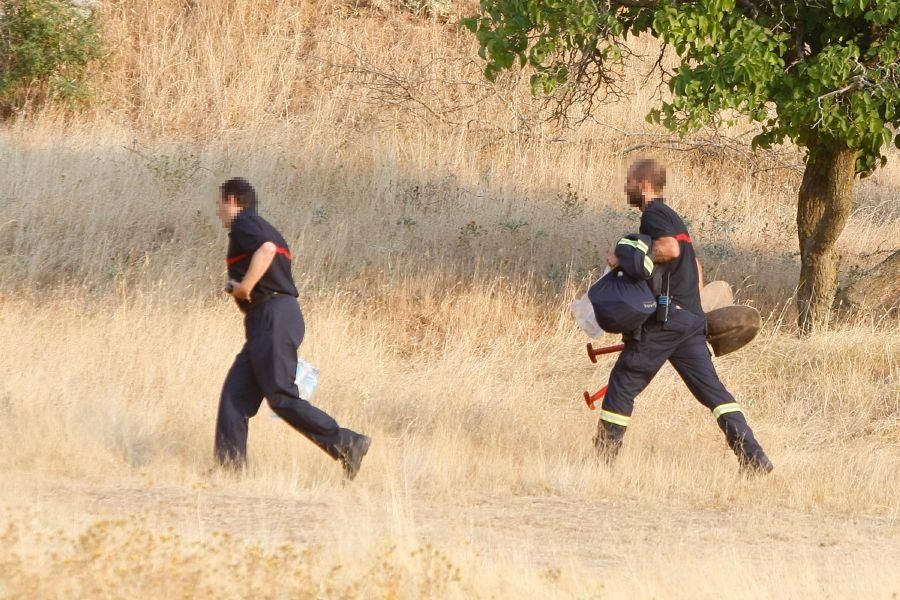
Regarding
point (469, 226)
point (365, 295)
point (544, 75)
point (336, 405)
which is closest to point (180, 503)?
point (336, 405)

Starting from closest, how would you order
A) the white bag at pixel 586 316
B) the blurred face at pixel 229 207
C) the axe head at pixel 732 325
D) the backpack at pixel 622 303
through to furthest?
the blurred face at pixel 229 207
the backpack at pixel 622 303
the white bag at pixel 586 316
the axe head at pixel 732 325

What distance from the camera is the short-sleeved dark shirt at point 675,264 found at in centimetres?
654

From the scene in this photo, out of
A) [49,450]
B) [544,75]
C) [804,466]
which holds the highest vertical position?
[544,75]

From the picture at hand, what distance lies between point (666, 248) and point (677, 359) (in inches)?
28.1

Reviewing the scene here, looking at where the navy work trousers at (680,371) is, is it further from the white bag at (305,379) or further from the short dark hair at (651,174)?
the white bag at (305,379)

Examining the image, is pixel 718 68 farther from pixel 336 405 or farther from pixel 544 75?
pixel 336 405

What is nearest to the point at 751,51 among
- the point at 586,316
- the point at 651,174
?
the point at 651,174

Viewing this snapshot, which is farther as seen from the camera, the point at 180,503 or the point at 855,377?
the point at 855,377

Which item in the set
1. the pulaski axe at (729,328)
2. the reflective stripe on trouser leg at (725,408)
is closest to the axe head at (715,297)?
the pulaski axe at (729,328)

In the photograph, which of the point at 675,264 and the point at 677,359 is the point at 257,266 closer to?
the point at 675,264

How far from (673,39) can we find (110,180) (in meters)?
6.84

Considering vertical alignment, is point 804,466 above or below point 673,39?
below

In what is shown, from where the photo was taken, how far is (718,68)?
27.7 ft

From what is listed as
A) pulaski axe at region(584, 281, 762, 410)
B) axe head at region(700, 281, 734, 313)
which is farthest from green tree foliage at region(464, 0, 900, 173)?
pulaski axe at region(584, 281, 762, 410)
